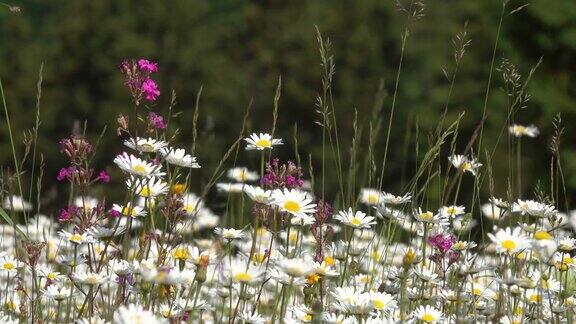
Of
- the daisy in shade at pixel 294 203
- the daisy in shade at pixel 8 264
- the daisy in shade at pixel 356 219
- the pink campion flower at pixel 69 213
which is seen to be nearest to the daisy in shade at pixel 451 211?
the daisy in shade at pixel 356 219

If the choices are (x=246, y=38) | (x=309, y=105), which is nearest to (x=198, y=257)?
(x=309, y=105)

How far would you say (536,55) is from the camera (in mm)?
14328

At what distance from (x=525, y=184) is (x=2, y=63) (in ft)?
48.0

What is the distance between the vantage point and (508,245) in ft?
6.13

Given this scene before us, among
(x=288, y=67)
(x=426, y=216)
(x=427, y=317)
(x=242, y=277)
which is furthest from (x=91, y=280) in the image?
(x=288, y=67)

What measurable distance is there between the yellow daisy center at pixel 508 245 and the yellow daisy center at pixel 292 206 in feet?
1.61

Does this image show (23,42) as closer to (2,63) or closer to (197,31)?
(2,63)

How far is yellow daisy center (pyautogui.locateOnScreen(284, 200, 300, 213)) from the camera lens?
7.14ft

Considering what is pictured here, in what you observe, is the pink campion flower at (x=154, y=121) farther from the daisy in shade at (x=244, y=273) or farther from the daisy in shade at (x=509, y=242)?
the daisy in shade at (x=509, y=242)

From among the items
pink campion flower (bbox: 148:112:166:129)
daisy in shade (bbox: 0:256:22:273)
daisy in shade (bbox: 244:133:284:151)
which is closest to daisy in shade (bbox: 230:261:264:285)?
pink campion flower (bbox: 148:112:166:129)

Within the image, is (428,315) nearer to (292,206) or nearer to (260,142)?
(292,206)

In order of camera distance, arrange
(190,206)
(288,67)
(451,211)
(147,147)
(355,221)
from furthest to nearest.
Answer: (288,67) < (190,206) < (451,211) < (355,221) < (147,147)

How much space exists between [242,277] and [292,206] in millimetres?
318

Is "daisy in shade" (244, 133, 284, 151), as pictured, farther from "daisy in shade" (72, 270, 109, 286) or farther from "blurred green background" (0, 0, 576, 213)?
"blurred green background" (0, 0, 576, 213)
